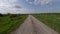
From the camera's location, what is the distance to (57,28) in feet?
17.8

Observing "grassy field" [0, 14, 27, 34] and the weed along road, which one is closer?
"grassy field" [0, 14, 27, 34]

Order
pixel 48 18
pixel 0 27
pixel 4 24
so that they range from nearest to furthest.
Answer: pixel 0 27 → pixel 4 24 → pixel 48 18

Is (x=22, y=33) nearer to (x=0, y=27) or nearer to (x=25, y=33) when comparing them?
(x=25, y=33)

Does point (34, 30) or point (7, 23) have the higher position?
point (7, 23)

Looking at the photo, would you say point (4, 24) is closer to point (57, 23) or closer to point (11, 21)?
A: point (11, 21)

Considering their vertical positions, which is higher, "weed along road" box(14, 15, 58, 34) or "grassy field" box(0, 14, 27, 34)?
"grassy field" box(0, 14, 27, 34)

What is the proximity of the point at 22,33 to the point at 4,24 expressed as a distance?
631 millimetres

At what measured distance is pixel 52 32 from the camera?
5195 millimetres

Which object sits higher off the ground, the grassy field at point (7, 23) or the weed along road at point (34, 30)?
the grassy field at point (7, 23)

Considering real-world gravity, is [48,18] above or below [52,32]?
above

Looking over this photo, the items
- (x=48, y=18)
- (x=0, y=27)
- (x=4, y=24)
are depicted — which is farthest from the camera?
(x=48, y=18)

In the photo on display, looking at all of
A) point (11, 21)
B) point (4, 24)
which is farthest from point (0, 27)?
point (11, 21)

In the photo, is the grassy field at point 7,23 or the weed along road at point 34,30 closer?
the grassy field at point 7,23

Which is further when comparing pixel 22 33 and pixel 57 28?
pixel 57 28
